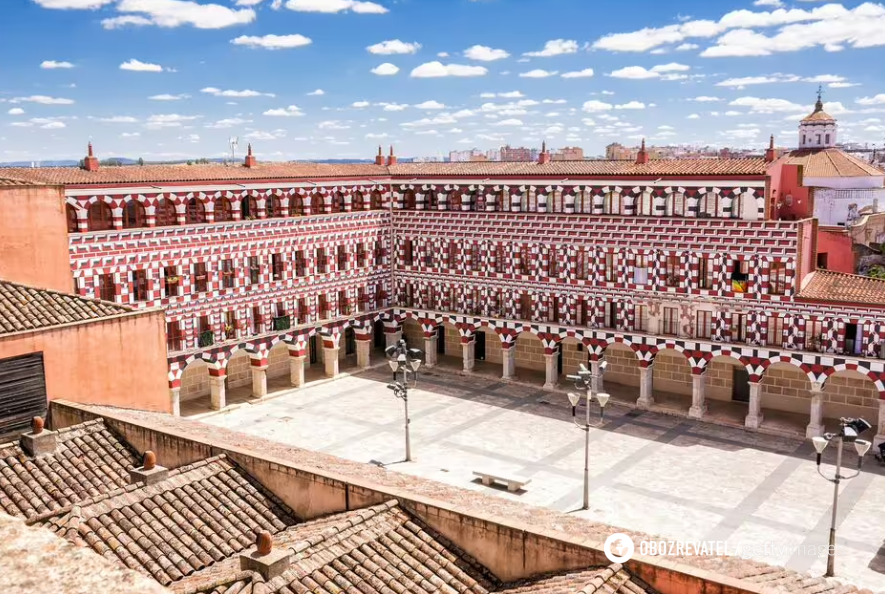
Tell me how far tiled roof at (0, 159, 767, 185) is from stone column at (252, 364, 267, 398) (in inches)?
337

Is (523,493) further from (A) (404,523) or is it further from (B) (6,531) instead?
(B) (6,531)

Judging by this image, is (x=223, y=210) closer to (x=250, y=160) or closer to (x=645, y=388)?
(x=250, y=160)

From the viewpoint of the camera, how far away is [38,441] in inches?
578

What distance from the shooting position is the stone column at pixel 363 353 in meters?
42.2

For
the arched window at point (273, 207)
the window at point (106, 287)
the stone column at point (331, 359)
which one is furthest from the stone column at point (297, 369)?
the window at point (106, 287)

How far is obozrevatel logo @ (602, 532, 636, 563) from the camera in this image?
10.1 metres

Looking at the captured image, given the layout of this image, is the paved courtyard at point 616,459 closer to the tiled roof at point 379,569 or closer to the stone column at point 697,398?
the stone column at point 697,398

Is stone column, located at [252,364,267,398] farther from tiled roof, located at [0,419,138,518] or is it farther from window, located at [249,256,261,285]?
tiled roof, located at [0,419,138,518]

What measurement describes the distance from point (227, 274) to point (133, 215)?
4.81 meters

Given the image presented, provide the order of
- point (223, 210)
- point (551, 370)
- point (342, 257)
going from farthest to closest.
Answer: point (342, 257)
point (551, 370)
point (223, 210)

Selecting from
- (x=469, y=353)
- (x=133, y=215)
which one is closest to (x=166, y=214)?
(x=133, y=215)

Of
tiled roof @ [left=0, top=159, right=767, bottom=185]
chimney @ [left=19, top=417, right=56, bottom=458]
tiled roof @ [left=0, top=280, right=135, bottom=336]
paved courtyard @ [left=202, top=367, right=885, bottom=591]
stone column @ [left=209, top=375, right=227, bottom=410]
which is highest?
tiled roof @ [left=0, top=159, right=767, bottom=185]

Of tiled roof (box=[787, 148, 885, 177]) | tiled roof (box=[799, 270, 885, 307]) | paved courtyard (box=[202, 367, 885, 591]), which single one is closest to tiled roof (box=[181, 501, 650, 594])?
paved courtyard (box=[202, 367, 885, 591])

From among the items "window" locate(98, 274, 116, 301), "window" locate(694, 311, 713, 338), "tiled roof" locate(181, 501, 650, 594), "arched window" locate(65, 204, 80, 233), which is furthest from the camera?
"window" locate(694, 311, 713, 338)
